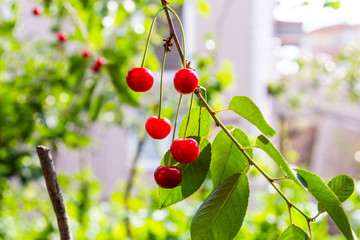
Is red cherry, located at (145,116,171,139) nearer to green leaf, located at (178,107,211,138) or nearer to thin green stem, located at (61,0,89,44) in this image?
green leaf, located at (178,107,211,138)

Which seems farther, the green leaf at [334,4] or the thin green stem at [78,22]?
the thin green stem at [78,22]

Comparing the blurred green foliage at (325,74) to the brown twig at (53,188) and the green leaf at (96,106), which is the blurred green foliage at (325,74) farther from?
the brown twig at (53,188)

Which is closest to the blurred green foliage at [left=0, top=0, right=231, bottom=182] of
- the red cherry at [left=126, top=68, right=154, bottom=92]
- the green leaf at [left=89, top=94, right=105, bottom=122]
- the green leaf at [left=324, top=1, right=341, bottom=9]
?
the green leaf at [left=89, top=94, right=105, bottom=122]

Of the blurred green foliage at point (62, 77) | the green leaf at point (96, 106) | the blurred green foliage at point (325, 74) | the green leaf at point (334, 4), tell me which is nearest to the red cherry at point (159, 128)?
the green leaf at point (334, 4)

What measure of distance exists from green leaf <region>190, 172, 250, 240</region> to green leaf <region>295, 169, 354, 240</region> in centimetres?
6

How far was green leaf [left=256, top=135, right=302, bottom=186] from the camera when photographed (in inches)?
13.7

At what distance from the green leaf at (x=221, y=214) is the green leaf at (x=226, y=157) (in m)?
0.03

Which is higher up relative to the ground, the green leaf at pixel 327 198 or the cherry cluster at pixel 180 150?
the cherry cluster at pixel 180 150

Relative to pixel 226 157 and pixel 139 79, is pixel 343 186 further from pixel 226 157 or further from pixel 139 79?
pixel 139 79

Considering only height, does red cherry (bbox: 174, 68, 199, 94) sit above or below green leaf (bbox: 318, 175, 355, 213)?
above

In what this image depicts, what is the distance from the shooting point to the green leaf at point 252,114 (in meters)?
0.39

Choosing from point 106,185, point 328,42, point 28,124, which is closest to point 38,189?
point 28,124

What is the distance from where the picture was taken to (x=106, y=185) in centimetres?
560

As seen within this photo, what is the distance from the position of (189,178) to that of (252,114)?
0.31 ft
